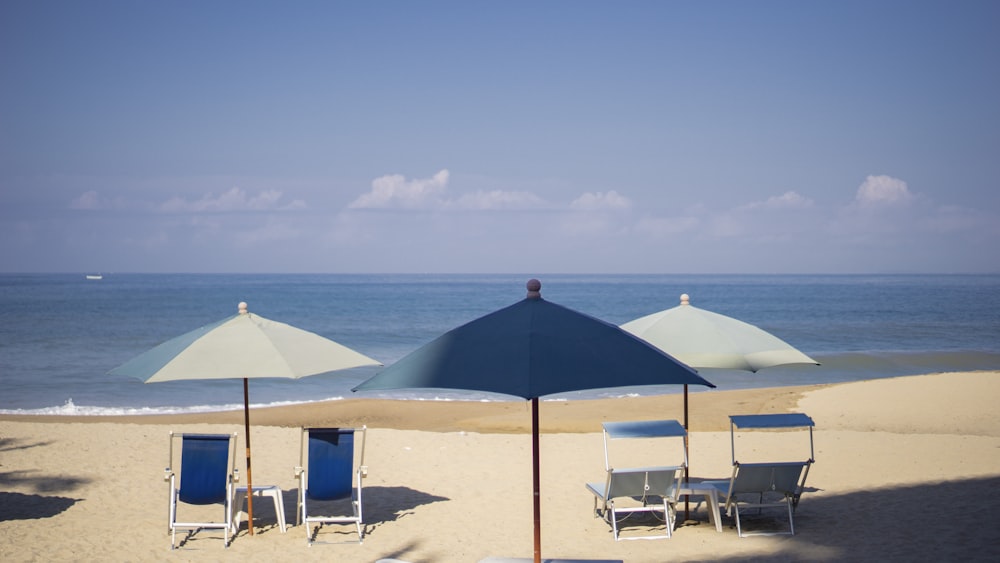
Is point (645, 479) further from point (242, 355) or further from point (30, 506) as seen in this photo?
point (30, 506)

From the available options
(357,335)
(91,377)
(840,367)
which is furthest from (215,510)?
(357,335)

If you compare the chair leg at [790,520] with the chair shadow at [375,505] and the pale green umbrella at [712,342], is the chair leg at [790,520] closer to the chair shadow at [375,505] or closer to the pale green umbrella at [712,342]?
the pale green umbrella at [712,342]

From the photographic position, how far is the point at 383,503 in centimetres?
807

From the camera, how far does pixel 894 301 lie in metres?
64.4

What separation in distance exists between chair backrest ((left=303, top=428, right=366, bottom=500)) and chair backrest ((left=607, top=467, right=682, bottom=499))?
83.0 inches

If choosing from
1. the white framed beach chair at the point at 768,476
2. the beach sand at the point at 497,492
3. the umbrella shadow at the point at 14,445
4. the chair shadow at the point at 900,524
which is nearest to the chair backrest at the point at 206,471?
the beach sand at the point at 497,492

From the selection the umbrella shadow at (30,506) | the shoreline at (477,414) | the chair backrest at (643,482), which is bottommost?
the shoreline at (477,414)

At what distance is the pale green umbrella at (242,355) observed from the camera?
5938 mm

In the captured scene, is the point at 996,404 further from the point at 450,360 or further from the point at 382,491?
the point at 450,360

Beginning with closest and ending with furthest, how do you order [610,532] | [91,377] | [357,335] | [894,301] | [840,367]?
[610,532] < [91,377] < [840,367] < [357,335] < [894,301]

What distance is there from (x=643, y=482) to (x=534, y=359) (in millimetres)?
3059

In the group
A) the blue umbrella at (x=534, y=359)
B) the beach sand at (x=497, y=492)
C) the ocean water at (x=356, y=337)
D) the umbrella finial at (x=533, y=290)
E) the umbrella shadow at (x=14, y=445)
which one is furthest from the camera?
the ocean water at (x=356, y=337)

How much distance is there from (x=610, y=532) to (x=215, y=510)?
397 cm

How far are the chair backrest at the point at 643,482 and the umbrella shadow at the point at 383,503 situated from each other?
2.11m
